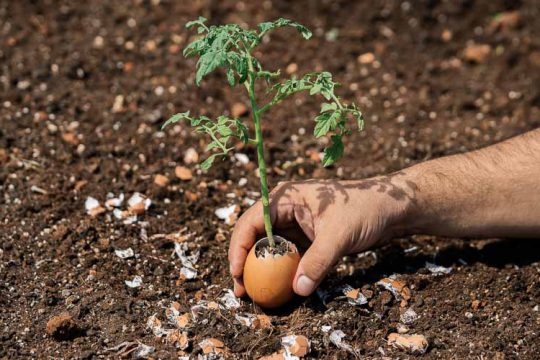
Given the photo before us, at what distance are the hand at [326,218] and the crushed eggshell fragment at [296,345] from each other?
154 millimetres

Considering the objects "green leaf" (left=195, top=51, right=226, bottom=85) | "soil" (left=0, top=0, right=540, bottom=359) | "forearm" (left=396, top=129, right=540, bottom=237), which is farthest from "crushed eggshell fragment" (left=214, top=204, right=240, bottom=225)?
"green leaf" (left=195, top=51, right=226, bottom=85)

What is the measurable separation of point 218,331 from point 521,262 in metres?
1.24

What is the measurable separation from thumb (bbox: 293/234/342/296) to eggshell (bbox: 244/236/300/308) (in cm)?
3

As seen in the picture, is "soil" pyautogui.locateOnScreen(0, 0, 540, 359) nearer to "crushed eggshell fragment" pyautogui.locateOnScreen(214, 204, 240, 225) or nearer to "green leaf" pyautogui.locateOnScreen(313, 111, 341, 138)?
"crushed eggshell fragment" pyautogui.locateOnScreen(214, 204, 240, 225)

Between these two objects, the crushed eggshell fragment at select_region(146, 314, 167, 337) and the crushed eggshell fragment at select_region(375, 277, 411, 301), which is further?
the crushed eggshell fragment at select_region(375, 277, 411, 301)

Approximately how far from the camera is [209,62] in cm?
215

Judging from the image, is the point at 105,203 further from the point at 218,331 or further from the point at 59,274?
the point at 218,331

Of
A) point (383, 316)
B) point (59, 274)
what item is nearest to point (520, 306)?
point (383, 316)

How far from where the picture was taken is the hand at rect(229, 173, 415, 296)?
2574mm

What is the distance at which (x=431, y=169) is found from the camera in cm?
289

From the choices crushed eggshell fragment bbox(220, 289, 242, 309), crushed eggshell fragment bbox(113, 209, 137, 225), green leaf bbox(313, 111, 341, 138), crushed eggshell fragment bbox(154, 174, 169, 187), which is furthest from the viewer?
crushed eggshell fragment bbox(154, 174, 169, 187)

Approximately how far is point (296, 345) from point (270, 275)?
25 centimetres

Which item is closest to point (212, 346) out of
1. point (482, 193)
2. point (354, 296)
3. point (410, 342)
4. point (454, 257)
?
point (354, 296)

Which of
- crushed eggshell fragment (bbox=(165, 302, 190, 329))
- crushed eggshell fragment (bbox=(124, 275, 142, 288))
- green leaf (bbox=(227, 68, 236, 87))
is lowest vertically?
crushed eggshell fragment (bbox=(165, 302, 190, 329))
